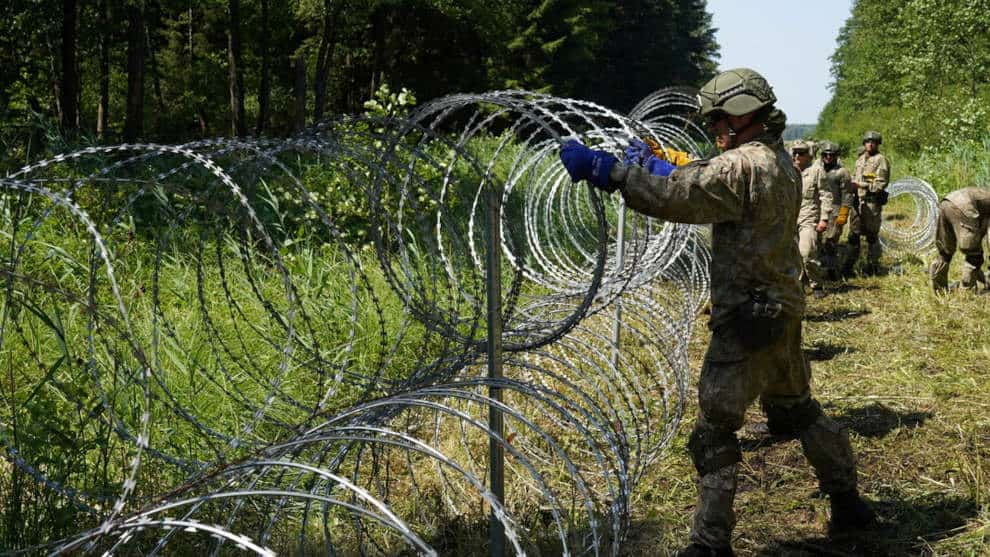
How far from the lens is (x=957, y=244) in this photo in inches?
357

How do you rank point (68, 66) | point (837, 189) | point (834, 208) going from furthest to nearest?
1. point (68, 66)
2. point (837, 189)
3. point (834, 208)

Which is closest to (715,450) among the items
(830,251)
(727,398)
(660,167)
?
(727,398)

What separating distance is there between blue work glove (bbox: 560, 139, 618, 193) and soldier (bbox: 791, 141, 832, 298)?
624 centimetres

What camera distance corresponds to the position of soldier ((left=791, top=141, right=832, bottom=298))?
9172 mm

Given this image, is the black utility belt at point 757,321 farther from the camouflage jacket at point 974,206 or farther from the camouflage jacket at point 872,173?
the camouflage jacket at point 872,173

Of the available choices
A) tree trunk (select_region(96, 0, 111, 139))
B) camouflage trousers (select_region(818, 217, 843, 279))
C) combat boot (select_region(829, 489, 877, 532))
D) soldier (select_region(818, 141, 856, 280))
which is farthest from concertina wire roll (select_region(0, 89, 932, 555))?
tree trunk (select_region(96, 0, 111, 139))

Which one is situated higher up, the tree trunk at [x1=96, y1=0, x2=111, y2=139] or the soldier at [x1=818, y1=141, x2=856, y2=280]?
the tree trunk at [x1=96, y1=0, x2=111, y2=139]

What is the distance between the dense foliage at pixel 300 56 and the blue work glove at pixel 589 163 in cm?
1680

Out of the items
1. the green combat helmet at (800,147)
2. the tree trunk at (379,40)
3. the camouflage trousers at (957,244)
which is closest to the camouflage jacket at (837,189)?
the green combat helmet at (800,147)

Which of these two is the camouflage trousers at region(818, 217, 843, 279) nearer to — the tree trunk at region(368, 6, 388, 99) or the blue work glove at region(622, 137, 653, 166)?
the blue work glove at region(622, 137, 653, 166)

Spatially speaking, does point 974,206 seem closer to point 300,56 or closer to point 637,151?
point 637,151

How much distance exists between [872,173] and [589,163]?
30.4 ft

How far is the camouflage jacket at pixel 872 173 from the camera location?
11.2 metres

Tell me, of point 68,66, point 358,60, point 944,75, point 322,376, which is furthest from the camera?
point 358,60
